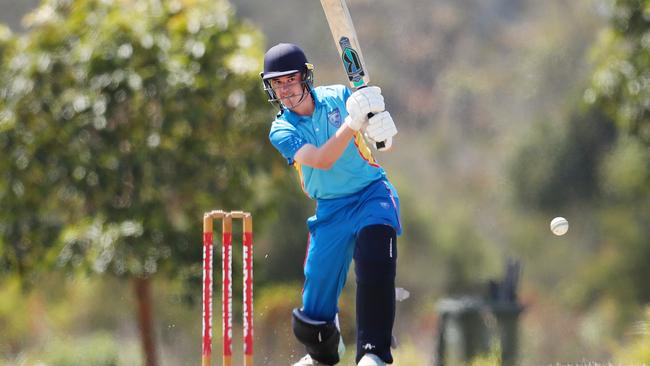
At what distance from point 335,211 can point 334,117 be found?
463 mm

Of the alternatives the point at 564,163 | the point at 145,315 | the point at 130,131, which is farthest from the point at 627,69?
the point at 564,163

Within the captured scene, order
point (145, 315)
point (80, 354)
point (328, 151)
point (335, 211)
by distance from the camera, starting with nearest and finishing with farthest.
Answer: point (328, 151) < point (335, 211) < point (145, 315) < point (80, 354)

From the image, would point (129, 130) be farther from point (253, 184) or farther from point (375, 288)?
point (375, 288)

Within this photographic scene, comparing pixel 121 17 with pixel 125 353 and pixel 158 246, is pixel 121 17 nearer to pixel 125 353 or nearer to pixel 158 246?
pixel 158 246

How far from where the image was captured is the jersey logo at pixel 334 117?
20.8 feet

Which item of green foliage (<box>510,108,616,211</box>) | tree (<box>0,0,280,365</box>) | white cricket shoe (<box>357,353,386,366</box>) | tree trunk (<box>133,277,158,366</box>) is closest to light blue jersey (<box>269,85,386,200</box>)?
white cricket shoe (<box>357,353,386,366</box>)

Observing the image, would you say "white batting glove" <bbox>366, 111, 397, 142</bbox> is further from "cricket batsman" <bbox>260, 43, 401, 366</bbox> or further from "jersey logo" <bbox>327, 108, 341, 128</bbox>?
"jersey logo" <bbox>327, 108, 341, 128</bbox>

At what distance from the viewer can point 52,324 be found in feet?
65.6

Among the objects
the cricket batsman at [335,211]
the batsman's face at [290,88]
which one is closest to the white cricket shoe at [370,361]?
the cricket batsman at [335,211]

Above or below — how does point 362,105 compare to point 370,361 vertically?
above

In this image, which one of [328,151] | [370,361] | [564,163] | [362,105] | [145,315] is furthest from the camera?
[564,163]

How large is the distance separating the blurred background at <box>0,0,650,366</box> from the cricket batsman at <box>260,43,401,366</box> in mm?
2709

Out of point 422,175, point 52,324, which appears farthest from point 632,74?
point 422,175

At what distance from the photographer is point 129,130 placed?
1248cm
